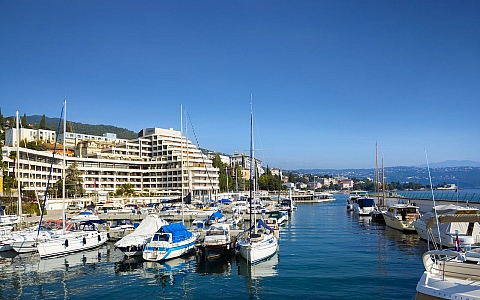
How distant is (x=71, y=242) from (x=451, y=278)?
29.6 meters

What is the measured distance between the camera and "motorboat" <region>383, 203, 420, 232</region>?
4350cm

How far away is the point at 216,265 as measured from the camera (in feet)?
91.7

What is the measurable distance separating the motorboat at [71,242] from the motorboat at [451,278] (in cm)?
2843

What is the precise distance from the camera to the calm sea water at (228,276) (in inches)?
837

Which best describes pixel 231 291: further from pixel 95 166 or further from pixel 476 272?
pixel 95 166

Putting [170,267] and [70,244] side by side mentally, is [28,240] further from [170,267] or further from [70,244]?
[170,267]

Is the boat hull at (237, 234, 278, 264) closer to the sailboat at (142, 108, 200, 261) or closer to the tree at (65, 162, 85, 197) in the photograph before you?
the sailboat at (142, 108, 200, 261)

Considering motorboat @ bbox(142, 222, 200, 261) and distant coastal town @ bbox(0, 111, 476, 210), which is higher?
distant coastal town @ bbox(0, 111, 476, 210)

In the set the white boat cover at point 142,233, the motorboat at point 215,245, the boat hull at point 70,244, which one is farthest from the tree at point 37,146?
the motorboat at point 215,245

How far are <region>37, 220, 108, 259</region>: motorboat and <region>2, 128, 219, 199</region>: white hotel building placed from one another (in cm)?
6171

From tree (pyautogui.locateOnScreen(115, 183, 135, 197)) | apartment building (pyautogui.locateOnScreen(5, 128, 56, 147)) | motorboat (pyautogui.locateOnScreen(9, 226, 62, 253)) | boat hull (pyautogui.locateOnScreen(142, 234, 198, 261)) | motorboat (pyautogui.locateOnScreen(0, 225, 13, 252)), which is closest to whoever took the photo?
boat hull (pyautogui.locateOnScreen(142, 234, 198, 261))

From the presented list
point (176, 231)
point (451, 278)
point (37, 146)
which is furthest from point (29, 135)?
point (451, 278)

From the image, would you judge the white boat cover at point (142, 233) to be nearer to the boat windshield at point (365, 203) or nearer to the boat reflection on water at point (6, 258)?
the boat reflection on water at point (6, 258)

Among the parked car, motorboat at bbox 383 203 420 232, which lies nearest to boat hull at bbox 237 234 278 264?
motorboat at bbox 383 203 420 232
